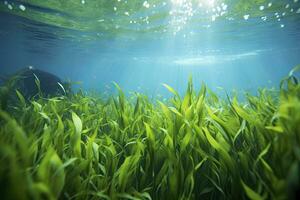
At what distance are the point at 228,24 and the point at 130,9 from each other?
955cm

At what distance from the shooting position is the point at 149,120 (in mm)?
4070

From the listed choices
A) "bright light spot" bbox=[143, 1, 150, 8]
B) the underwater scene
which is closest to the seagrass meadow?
the underwater scene

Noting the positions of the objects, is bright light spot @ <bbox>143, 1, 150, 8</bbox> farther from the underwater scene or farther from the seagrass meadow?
the seagrass meadow

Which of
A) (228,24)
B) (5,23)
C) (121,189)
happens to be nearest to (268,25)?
(228,24)

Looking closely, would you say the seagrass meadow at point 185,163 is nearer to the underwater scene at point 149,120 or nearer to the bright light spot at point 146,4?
the underwater scene at point 149,120

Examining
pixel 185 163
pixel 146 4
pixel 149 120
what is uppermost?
pixel 146 4

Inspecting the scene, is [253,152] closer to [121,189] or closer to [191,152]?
[191,152]

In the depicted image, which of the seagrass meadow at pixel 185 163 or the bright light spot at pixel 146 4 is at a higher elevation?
the bright light spot at pixel 146 4

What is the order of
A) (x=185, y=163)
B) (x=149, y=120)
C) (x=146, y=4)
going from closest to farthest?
(x=185, y=163), (x=149, y=120), (x=146, y=4)

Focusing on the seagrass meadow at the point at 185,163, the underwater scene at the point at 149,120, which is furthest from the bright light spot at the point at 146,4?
the seagrass meadow at the point at 185,163

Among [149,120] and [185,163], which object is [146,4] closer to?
[149,120]

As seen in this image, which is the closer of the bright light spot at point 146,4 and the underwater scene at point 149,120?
the underwater scene at point 149,120

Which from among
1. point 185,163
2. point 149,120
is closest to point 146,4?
point 149,120

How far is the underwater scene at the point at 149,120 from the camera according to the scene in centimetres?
186
